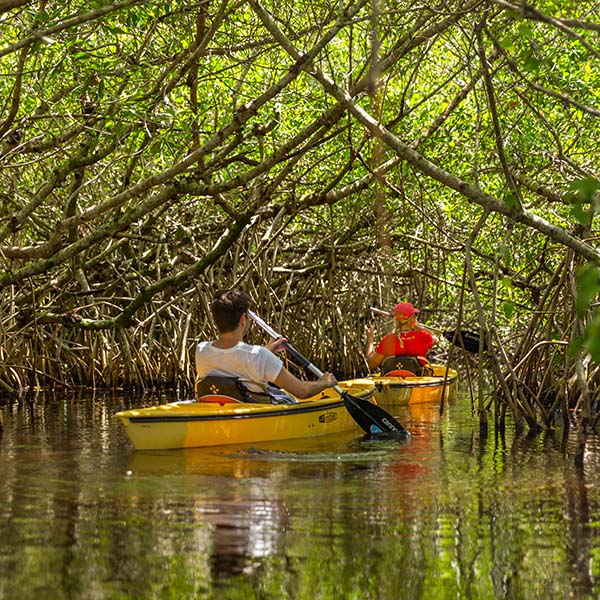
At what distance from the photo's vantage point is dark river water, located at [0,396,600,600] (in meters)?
4.36

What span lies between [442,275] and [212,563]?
11.1 m

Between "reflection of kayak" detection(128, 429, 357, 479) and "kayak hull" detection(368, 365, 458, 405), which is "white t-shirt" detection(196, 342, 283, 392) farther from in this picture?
"kayak hull" detection(368, 365, 458, 405)

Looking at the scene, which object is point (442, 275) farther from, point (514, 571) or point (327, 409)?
point (514, 571)

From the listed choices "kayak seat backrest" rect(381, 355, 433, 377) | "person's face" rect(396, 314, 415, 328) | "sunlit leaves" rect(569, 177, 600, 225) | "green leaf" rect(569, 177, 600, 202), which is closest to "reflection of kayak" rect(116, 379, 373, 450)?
"person's face" rect(396, 314, 415, 328)

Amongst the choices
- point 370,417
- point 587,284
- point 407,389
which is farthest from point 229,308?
point 587,284

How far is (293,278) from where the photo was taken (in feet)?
48.6

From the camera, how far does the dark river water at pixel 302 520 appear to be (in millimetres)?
4363

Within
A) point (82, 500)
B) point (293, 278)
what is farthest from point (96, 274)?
point (82, 500)

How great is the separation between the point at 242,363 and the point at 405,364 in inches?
172

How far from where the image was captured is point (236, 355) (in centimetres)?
846

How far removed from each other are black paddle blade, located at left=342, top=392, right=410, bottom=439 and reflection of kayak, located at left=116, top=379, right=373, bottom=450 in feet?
1.04

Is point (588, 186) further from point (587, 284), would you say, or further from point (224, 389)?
point (224, 389)

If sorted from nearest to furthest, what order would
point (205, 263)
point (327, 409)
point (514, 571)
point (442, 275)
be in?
point (514, 571), point (327, 409), point (205, 263), point (442, 275)

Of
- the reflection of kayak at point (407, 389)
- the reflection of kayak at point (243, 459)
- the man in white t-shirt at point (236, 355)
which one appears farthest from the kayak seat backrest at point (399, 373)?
the man in white t-shirt at point (236, 355)
